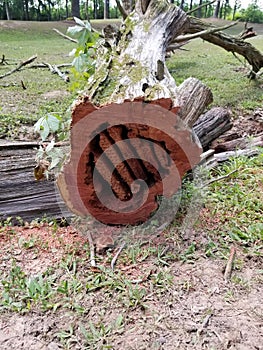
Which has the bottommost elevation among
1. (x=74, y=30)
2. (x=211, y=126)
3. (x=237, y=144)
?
(x=237, y=144)

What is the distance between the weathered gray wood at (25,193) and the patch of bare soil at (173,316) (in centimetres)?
45

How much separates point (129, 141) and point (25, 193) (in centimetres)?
83

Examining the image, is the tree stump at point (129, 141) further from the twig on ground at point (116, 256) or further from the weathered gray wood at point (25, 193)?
the weathered gray wood at point (25, 193)

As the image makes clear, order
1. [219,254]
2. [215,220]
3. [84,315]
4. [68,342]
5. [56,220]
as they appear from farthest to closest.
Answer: [56,220], [215,220], [219,254], [84,315], [68,342]

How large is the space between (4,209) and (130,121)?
40.6 inches

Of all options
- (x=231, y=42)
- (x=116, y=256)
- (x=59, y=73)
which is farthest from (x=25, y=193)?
(x=59, y=73)

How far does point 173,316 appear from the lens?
4.66ft

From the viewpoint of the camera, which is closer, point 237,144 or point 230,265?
point 230,265

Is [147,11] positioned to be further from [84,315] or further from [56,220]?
[84,315]

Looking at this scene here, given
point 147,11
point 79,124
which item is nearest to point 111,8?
point 147,11

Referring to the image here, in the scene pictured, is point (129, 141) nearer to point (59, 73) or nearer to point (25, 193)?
point (25, 193)

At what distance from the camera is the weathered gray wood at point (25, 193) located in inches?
84.3

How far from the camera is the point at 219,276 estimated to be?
1611 millimetres

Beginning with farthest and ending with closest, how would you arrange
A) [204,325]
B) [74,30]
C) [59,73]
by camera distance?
[59,73], [74,30], [204,325]
